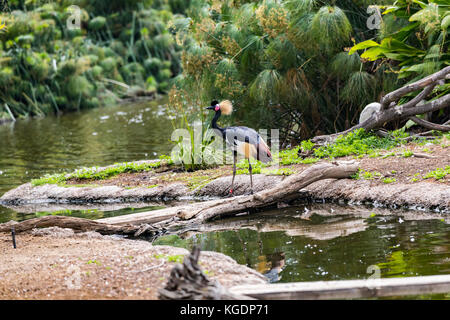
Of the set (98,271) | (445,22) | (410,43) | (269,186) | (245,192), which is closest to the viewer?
(98,271)

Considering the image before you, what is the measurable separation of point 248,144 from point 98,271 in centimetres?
416

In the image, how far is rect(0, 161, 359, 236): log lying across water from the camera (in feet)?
24.6

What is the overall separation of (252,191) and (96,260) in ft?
12.9

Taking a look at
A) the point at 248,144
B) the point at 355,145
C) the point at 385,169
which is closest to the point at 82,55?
the point at 355,145

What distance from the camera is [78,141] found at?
1978 centimetres

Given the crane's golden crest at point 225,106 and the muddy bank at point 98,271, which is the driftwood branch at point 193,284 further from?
the crane's golden crest at point 225,106

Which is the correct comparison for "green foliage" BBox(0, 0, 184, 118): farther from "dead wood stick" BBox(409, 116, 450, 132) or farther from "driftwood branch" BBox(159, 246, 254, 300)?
"driftwood branch" BBox(159, 246, 254, 300)

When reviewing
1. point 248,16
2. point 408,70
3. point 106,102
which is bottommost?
point 106,102

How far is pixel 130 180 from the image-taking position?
10906mm

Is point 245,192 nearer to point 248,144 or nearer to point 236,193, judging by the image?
point 236,193

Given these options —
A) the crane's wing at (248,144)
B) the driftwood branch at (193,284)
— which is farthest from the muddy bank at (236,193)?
the driftwood branch at (193,284)
